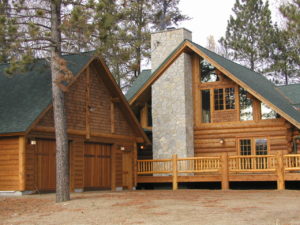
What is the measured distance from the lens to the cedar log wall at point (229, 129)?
2497 centimetres

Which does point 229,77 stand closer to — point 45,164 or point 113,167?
point 113,167

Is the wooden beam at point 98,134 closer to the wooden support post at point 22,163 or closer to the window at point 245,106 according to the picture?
the wooden support post at point 22,163

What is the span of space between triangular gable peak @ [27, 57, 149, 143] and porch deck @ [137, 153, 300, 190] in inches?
69.8

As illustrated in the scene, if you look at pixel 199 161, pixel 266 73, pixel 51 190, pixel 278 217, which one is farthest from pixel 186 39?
pixel 266 73

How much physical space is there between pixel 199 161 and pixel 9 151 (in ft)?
29.5

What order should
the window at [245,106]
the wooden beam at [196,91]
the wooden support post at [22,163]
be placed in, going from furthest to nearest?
the wooden beam at [196,91], the window at [245,106], the wooden support post at [22,163]

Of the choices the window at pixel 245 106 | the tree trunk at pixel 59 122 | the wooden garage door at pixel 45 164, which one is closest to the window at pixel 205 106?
the window at pixel 245 106

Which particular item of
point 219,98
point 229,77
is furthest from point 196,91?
point 229,77

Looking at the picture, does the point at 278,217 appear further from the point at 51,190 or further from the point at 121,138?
the point at 121,138

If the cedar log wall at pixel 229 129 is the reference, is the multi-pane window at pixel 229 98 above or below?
above

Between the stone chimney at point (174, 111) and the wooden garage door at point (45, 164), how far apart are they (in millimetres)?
7056

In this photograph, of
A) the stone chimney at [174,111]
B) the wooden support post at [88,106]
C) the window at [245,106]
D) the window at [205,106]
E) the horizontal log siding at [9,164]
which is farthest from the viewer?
the window at [205,106]

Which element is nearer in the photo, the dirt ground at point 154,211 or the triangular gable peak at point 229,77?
the dirt ground at point 154,211

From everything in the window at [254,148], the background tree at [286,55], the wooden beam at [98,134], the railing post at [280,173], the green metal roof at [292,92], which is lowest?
the railing post at [280,173]
